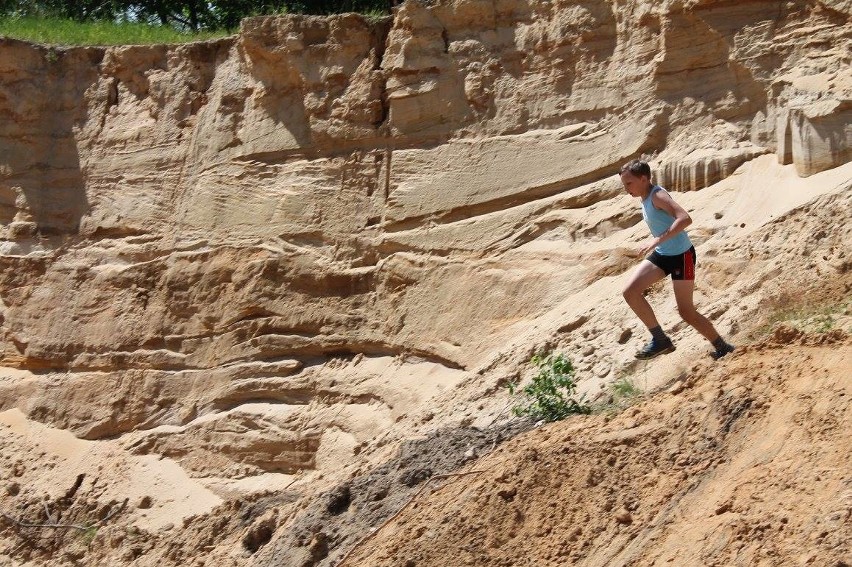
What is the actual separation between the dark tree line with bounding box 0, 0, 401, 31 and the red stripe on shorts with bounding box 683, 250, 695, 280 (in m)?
7.87

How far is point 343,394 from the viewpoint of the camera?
33.3ft

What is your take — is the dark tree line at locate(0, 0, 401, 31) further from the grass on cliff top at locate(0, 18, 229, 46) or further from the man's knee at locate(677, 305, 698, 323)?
the man's knee at locate(677, 305, 698, 323)

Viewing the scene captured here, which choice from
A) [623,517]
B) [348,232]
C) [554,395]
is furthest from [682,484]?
[348,232]

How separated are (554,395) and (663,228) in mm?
1277

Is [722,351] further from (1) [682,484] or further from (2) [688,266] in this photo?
(1) [682,484]

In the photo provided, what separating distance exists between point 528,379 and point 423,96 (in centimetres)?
320

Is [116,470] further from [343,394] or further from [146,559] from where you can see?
[343,394]

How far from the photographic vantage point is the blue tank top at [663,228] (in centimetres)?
701

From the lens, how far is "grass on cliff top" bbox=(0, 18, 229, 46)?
1248 centimetres

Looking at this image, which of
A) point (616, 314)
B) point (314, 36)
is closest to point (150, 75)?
point (314, 36)

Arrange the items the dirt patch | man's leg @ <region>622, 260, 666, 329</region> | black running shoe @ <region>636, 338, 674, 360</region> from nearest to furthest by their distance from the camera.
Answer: man's leg @ <region>622, 260, 666, 329</region>, black running shoe @ <region>636, 338, 674, 360</region>, the dirt patch

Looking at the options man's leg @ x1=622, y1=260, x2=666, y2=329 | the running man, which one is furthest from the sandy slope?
man's leg @ x1=622, y1=260, x2=666, y2=329

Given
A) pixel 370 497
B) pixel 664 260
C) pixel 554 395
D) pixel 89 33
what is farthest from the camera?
pixel 89 33

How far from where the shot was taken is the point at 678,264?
23.0ft
